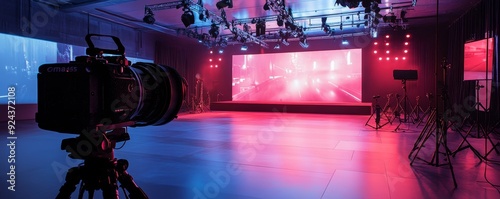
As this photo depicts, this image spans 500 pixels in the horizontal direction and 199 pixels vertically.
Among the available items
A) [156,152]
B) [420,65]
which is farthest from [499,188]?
[420,65]

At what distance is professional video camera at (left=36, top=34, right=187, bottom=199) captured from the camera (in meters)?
0.91

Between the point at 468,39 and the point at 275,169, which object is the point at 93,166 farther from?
the point at 468,39

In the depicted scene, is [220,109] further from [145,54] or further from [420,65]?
[420,65]

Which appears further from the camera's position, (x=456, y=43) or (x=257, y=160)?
(x=456, y=43)

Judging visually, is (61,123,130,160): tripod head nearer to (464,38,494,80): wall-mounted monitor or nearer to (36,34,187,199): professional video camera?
(36,34,187,199): professional video camera

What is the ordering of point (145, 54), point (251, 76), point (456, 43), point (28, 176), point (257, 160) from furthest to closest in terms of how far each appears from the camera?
point (251, 76) < point (145, 54) < point (456, 43) < point (257, 160) < point (28, 176)

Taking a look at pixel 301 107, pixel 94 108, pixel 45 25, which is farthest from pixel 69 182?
pixel 301 107

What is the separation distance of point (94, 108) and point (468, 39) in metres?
9.47

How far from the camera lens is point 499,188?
8.33 ft

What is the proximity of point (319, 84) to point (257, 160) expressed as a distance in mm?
9269

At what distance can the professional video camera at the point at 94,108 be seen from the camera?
0.91 metres

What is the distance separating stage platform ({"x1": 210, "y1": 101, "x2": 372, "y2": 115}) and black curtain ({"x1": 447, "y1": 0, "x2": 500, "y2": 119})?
2573mm

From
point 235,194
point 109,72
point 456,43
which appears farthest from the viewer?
point 456,43

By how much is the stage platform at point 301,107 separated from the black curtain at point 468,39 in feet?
8.44
